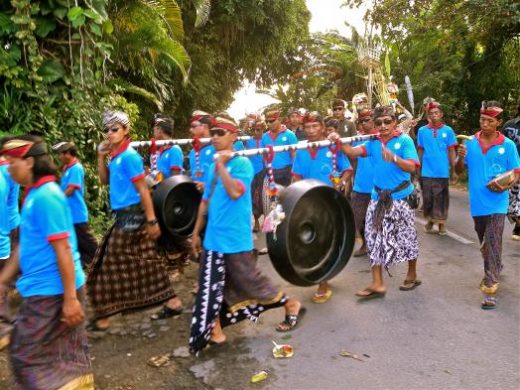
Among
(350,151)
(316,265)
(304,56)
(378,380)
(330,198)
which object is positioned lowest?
(378,380)

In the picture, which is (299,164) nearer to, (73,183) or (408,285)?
(408,285)

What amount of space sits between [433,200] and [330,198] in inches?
157

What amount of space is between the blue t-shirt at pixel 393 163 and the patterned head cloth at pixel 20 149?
3145 mm

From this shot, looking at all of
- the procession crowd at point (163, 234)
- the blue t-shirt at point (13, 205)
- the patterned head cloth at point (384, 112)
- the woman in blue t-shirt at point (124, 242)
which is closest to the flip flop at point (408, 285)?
the procession crowd at point (163, 234)

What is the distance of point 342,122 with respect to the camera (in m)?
8.36

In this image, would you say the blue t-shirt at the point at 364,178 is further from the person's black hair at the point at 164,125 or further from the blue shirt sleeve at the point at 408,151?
the person's black hair at the point at 164,125

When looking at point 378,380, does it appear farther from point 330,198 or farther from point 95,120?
point 95,120

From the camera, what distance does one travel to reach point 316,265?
4.15 meters

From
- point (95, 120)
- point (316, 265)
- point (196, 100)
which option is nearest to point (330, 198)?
point (316, 265)

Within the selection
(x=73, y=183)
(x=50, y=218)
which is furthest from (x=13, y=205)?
(x=50, y=218)

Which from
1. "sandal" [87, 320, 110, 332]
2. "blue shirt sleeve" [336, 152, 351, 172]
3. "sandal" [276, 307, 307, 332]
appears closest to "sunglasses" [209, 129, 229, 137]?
"sandal" [276, 307, 307, 332]

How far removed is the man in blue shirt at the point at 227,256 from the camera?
3.90m

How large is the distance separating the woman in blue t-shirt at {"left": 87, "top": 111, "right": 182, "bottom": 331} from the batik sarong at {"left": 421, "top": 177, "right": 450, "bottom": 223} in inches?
177

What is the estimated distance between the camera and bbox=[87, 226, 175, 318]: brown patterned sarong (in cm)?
449
